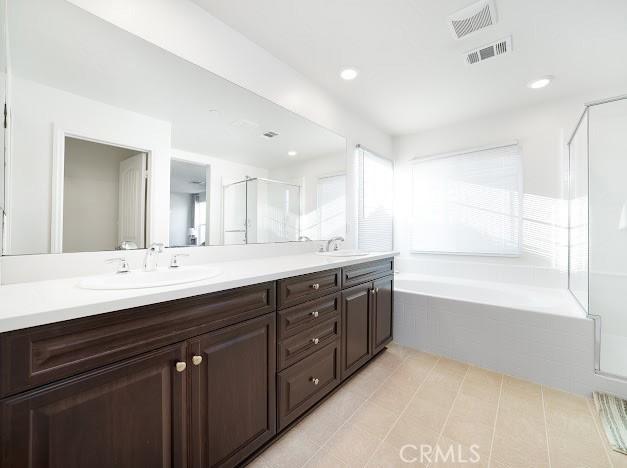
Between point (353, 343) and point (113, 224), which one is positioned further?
point (353, 343)

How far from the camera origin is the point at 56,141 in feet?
3.66

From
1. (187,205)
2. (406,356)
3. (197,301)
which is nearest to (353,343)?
(406,356)

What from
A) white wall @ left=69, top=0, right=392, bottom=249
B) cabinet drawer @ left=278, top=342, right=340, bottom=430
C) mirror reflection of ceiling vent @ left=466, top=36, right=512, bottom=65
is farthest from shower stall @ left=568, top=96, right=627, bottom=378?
white wall @ left=69, top=0, right=392, bottom=249

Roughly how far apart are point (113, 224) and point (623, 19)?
3.02 m

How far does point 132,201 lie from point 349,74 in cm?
186

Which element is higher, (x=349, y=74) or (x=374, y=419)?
(x=349, y=74)

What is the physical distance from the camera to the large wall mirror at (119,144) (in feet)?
3.50

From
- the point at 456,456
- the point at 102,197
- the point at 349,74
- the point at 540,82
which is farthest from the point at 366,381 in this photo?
the point at 540,82

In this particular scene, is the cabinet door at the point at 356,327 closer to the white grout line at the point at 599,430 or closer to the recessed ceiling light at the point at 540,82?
the white grout line at the point at 599,430

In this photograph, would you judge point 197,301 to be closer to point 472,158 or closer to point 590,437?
point 590,437

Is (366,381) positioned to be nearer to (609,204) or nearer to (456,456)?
(456,456)

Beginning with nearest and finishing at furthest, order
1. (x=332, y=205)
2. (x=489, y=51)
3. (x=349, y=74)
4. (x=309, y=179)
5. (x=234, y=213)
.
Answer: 1. (x=234, y=213)
2. (x=489, y=51)
3. (x=349, y=74)
4. (x=309, y=179)
5. (x=332, y=205)

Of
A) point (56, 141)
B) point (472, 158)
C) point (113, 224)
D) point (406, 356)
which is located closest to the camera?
point (56, 141)

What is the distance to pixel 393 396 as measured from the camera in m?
1.77
